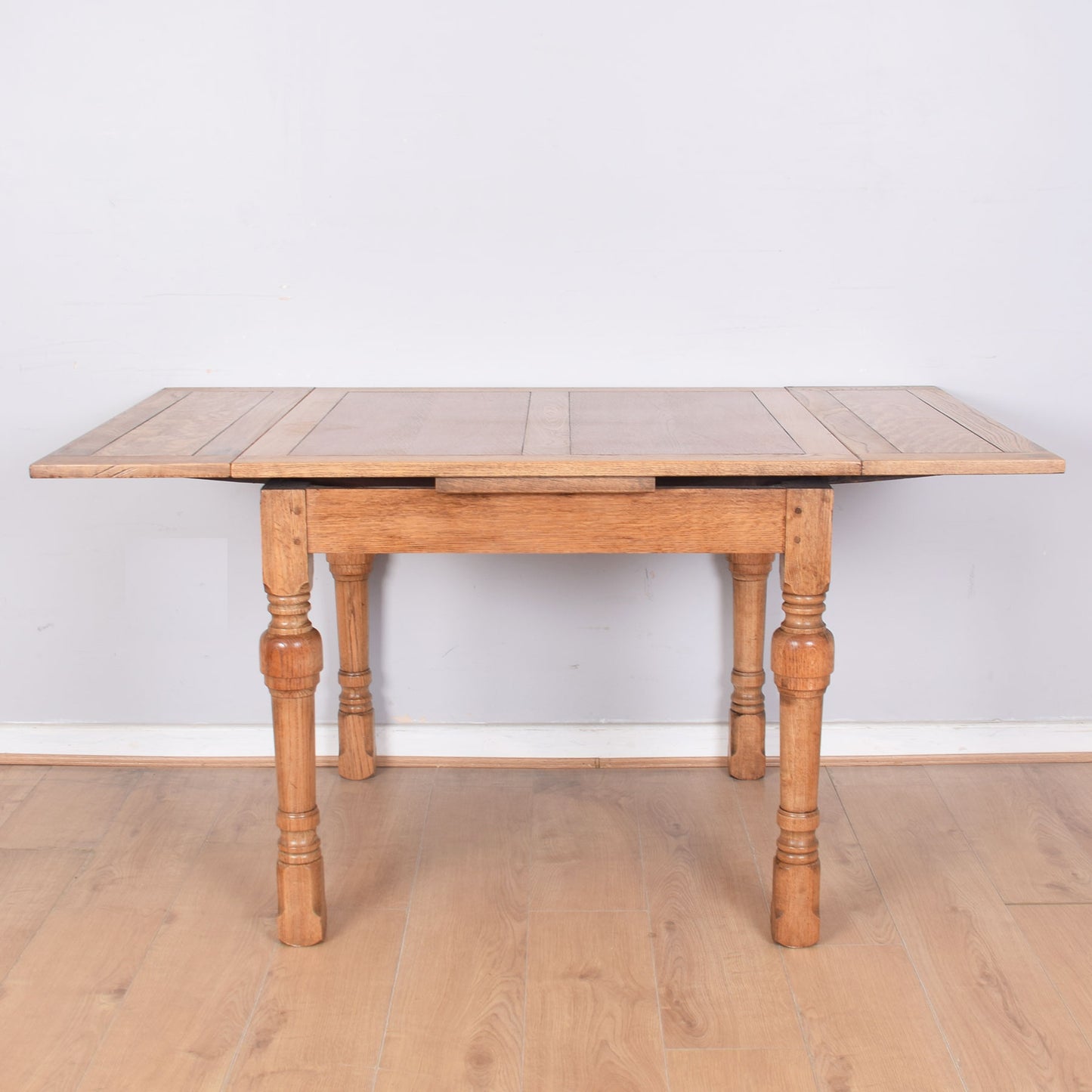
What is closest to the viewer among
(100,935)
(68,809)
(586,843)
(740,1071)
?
(740,1071)

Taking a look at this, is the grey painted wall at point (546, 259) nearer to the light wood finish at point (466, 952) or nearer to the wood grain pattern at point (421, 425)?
the wood grain pattern at point (421, 425)

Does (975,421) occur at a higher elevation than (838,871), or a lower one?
higher

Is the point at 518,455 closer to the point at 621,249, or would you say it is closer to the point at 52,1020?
the point at 621,249

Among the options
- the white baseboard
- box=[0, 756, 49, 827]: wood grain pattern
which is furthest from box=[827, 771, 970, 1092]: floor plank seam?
box=[0, 756, 49, 827]: wood grain pattern

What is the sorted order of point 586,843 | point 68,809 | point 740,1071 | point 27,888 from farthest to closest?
point 68,809, point 586,843, point 27,888, point 740,1071

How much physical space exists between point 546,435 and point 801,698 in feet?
1.99

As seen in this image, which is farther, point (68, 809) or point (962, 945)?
point (68, 809)

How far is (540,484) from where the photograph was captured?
1.99 metres

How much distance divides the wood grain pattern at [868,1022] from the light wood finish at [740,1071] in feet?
0.10

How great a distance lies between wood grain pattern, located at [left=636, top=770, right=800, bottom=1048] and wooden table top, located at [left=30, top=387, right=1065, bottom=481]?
0.80 meters

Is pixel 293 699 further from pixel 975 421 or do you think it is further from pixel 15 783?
pixel 975 421

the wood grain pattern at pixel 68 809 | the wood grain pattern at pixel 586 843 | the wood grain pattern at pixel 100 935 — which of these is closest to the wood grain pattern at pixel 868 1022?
the wood grain pattern at pixel 586 843

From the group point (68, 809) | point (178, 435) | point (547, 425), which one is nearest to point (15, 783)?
point (68, 809)

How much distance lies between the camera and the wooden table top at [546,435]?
1.98 meters
